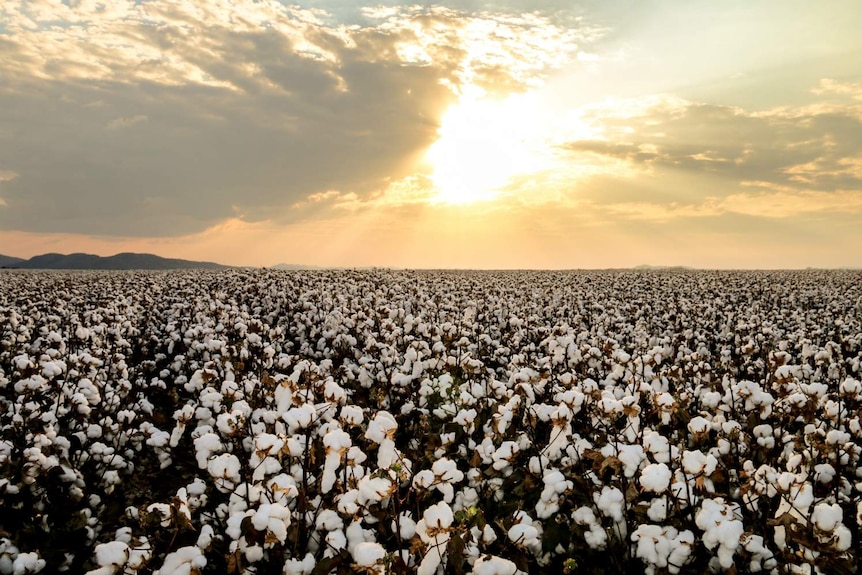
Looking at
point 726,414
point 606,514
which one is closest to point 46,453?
point 606,514

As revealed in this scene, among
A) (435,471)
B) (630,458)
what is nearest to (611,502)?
(630,458)

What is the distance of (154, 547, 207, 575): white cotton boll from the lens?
3.53 metres

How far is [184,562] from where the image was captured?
360 centimetres

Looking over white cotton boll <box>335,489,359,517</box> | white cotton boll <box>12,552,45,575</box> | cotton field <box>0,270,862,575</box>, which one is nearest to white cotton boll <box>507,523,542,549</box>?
cotton field <box>0,270,862,575</box>

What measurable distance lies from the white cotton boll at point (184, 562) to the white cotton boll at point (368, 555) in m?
1.10

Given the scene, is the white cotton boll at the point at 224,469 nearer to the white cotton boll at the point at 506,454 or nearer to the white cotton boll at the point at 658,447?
the white cotton boll at the point at 506,454

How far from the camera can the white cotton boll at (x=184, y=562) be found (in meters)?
3.53

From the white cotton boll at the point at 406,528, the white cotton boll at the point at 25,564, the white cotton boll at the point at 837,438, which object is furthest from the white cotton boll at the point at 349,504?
the white cotton boll at the point at 837,438

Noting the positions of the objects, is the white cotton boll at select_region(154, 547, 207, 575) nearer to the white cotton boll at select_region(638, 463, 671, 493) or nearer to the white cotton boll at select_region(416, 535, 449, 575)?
the white cotton boll at select_region(416, 535, 449, 575)

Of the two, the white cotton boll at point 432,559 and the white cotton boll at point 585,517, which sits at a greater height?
the white cotton boll at point 432,559

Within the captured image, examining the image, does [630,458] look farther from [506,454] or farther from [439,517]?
[439,517]

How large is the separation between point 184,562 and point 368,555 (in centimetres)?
136

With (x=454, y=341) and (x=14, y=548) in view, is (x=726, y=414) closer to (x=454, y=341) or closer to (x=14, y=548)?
(x=454, y=341)

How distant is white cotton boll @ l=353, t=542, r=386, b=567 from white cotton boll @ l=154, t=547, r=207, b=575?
1.10 m
